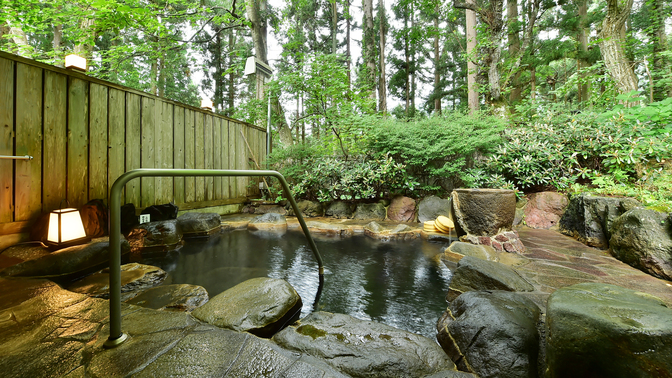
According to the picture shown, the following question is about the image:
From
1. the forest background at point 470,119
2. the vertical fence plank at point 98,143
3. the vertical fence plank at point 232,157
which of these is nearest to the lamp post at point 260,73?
the forest background at point 470,119

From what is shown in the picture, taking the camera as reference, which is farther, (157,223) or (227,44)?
(227,44)

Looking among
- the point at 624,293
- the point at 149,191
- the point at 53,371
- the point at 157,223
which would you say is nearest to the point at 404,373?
the point at 624,293

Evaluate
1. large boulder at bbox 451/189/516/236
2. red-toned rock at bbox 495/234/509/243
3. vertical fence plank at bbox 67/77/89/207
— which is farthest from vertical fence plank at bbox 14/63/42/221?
red-toned rock at bbox 495/234/509/243

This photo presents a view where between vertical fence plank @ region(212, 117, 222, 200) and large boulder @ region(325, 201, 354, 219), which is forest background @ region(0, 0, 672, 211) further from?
vertical fence plank @ region(212, 117, 222, 200)

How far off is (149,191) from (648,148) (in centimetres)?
815

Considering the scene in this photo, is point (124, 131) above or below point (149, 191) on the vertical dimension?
above

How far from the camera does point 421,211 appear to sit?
18.2 feet

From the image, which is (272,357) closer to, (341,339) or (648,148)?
(341,339)

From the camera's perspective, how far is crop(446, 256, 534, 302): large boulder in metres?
2.12

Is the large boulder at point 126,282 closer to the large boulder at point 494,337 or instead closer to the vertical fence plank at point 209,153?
the large boulder at point 494,337

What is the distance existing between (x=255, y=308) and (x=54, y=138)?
3834 millimetres

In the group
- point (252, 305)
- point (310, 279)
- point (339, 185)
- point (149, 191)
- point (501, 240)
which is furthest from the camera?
point (339, 185)

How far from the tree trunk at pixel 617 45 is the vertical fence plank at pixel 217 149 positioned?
26.9 feet

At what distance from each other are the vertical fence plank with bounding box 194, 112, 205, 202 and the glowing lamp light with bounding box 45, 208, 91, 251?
2602mm
